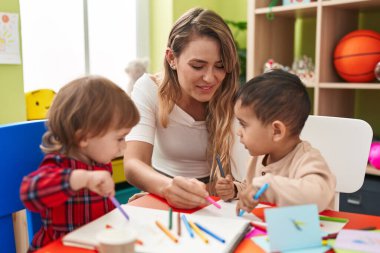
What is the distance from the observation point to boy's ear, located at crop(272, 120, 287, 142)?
0.95 m

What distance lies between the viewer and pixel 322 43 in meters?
2.17

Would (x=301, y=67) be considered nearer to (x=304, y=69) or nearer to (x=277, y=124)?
(x=304, y=69)

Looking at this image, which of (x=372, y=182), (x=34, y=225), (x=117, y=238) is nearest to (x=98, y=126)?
(x=117, y=238)

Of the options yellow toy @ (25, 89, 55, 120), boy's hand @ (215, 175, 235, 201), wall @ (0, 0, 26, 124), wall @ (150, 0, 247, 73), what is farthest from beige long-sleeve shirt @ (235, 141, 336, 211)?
wall @ (150, 0, 247, 73)

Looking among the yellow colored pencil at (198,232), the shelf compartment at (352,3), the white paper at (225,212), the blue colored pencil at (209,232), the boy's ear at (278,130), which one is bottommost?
the white paper at (225,212)

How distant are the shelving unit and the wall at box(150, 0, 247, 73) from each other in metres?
0.59

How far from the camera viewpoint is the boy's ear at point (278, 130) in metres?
0.95

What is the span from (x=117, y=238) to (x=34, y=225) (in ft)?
1.81

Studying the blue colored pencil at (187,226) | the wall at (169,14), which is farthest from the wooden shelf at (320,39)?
the blue colored pencil at (187,226)

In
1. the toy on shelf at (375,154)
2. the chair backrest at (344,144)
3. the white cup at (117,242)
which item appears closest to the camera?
the white cup at (117,242)

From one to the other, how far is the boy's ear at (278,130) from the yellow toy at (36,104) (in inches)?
70.5

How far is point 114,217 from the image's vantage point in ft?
2.63

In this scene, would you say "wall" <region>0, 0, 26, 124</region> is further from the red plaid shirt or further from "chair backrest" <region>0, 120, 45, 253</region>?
the red plaid shirt

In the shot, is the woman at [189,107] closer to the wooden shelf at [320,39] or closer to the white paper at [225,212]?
the white paper at [225,212]
